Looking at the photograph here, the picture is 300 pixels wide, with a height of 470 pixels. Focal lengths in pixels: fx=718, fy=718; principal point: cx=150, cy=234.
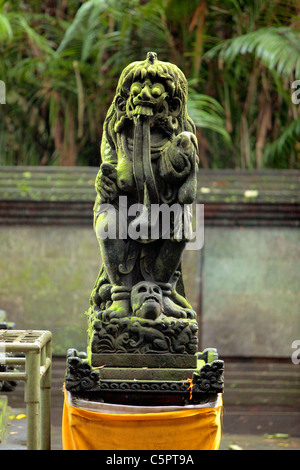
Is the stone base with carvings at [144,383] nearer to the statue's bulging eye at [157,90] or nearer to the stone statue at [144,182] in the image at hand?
the stone statue at [144,182]

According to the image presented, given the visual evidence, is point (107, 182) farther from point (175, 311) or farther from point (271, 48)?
point (271, 48)

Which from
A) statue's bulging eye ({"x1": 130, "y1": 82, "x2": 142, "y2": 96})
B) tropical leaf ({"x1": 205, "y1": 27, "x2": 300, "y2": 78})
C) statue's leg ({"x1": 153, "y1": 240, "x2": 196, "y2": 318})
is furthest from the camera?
tropical leaf ({"x1": 205, "y1": 27, "x2": 300, "y2": 78})

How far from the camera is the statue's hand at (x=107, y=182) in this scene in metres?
4.37

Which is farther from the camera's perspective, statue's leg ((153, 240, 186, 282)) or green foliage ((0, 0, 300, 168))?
green foliage ((0, 0, 300, 168))

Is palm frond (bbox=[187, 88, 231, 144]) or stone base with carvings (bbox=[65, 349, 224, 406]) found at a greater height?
palm frond (bbox=[187, 88, 231, 144])

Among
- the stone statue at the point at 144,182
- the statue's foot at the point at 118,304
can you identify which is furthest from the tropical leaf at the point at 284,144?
the statue's foot at the point at 118,304

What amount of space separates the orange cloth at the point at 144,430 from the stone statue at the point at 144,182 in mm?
592

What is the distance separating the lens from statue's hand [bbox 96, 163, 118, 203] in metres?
4.37

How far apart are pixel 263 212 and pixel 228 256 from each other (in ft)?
1.85

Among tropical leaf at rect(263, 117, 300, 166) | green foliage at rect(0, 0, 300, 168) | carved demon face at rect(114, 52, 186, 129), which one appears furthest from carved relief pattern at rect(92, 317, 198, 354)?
tropical leaf at rect(263, 117, 300, 166)

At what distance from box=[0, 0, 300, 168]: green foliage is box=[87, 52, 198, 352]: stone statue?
374 cm

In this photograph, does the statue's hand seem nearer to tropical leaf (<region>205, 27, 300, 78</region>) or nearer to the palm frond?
the palm frond

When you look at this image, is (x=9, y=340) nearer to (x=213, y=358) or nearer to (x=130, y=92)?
(x=213, y=358)

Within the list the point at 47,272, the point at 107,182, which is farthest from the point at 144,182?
the point at 47,272
